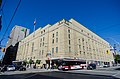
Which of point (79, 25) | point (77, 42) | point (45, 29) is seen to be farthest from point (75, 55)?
point (45, 29)

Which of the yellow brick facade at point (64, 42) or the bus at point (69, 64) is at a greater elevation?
the yellow brick facade at point (64, 42)

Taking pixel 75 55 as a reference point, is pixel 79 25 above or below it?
above

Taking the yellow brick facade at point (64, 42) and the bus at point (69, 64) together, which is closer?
the bus at point (69, 64)

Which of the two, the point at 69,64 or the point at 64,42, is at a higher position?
the point at 64,42

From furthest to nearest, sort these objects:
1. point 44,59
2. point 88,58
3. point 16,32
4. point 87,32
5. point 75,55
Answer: point 16,32 → point 87,32 → point 88,58 → point 44,59 → point 75,55

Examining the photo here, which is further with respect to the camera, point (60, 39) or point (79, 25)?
point (79, 25)

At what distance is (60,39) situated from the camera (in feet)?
166

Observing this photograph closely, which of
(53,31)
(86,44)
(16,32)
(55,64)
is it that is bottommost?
(55,64)

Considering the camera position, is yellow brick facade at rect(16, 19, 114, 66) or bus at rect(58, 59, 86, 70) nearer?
bus at rect(58, 59, 86, 70)

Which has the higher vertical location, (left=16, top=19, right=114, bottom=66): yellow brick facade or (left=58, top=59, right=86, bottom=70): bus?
(left=16, top=19, right=114, bottom=66): yellow brick facade

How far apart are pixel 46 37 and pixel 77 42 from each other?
46.3ft

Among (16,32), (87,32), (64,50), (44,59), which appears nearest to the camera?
(64,50)

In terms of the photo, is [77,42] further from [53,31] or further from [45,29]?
[45,29]

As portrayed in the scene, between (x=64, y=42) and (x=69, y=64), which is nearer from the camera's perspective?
(x=69, y=64)
